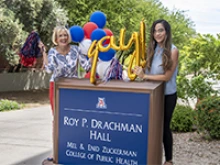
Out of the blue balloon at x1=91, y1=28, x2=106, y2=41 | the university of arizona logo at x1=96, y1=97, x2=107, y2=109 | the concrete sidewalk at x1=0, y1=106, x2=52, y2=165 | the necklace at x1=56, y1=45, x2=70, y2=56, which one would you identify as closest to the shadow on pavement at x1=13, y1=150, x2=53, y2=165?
the concrete sidewalk at x1=0, y1=106, x2=52, y2=165

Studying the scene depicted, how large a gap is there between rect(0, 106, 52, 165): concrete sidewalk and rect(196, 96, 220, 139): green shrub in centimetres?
247

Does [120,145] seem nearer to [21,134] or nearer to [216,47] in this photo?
[21,134]

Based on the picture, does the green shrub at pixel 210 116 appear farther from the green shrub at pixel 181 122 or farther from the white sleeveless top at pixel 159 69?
the white sleeveless top at pixel 159 69

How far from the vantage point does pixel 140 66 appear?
305 centimetres

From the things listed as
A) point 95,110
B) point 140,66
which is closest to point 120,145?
point 95,110

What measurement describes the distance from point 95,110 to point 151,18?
16865 millimetres

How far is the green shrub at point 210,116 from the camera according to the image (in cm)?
570

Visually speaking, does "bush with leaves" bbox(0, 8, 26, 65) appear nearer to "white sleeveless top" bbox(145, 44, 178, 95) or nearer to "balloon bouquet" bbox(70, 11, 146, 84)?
"balloon bouquet" bbox(70, 11, 146, 84)

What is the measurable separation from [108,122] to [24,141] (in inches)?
139

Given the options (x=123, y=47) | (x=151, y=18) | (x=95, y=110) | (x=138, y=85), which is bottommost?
(x=95, y=110)

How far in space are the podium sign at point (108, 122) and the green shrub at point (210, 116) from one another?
294 centimetres

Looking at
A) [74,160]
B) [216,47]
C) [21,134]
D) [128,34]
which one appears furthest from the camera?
[128,34]

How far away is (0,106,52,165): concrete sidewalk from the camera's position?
4973mm

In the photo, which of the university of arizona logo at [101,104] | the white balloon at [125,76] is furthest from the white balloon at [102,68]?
the university of arizona logo at [101,104]
